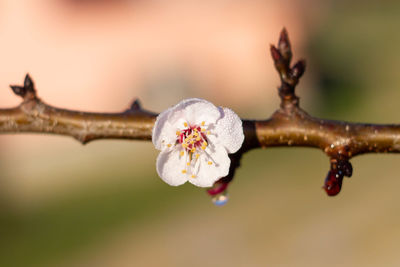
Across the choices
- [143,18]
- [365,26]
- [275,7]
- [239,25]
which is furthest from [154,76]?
[365,26]

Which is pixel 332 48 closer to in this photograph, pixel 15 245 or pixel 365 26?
pixel 365 26

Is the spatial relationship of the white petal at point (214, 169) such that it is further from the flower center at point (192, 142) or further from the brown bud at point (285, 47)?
the brown bud at point (285, 47)

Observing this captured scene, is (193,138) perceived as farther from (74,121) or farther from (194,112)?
(74,121)

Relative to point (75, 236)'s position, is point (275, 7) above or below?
above

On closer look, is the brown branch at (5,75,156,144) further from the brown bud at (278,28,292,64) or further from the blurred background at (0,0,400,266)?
the blurred background at (0,0,400,266)

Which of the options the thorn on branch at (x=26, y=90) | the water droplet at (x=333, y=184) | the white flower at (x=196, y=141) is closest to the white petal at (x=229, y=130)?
the white flower at (x=196, y=141)

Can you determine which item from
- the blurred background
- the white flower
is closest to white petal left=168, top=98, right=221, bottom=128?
the white flower
